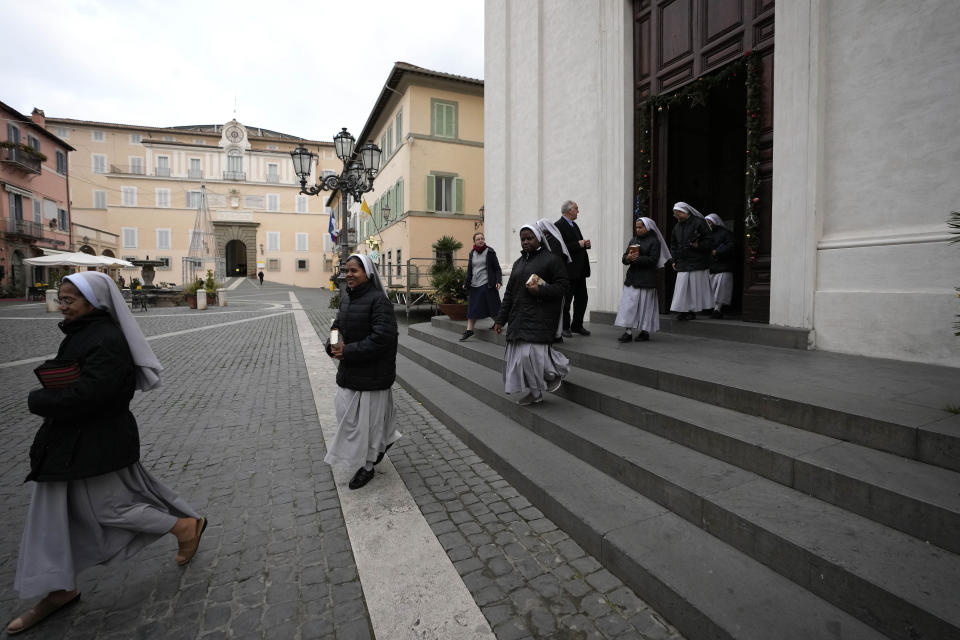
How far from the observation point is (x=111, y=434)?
2357 millimetres

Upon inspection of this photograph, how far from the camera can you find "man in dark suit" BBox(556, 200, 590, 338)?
21.6ft

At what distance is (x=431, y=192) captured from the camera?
2291cm

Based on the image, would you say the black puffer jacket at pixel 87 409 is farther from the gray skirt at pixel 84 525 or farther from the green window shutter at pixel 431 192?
the green window shutter at pixel 431 192

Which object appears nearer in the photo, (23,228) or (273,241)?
(23,228)

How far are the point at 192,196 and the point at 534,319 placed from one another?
182ft

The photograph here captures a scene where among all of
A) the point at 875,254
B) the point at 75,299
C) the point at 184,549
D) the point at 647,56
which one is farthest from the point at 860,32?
the point at 184,549

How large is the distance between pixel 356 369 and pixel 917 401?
3744mm

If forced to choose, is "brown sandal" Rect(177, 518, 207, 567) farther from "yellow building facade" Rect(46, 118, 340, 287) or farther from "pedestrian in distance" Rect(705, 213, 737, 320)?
"yellow building facade" Rect(46, 118, 340, 287)

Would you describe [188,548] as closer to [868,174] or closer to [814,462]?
[814,462]

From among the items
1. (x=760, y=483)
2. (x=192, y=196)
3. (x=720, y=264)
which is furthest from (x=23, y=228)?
(x=760, y=483)

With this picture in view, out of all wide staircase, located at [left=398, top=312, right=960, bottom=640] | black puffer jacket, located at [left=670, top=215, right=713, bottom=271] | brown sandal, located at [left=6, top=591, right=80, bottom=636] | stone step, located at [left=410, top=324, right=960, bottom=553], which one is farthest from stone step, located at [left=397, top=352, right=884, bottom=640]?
black puffer jacket, located at [left=670, top=215, right=713, bottom=271]

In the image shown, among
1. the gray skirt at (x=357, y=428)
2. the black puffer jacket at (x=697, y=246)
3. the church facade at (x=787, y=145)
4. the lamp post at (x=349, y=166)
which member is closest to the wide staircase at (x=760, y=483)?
the church facade at (x=787, y=145)

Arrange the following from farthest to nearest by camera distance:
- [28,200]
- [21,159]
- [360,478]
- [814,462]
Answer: [28,200]
[21,159]
[360,478]
[814,462]

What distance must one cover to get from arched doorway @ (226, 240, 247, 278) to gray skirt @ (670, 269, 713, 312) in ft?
179
